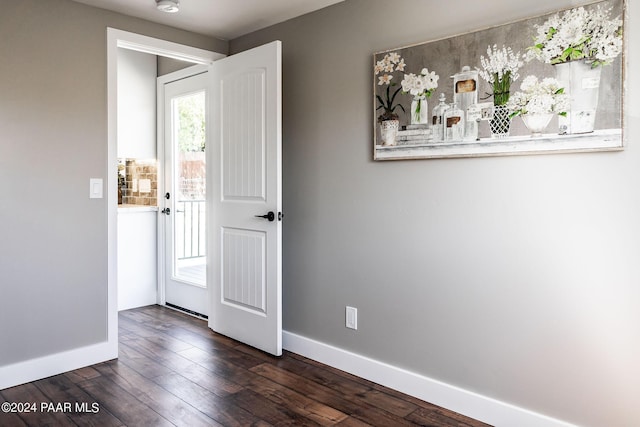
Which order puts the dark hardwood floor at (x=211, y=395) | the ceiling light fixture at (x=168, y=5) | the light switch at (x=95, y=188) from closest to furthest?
the dark hardwood floor at (x=211, y=395)
the ceiling light fixture at (x=168, y=5)
the light switch at (x=95, y=188)

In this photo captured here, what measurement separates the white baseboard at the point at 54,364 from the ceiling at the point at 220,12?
2.25m

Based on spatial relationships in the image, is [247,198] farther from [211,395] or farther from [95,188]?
[211,395]

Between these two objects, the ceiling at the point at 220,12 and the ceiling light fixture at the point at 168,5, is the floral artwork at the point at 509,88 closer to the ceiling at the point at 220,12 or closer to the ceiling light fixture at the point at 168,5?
the ceiling at the point at 220,12

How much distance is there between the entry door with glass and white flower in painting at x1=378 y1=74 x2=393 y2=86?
6.50 feet

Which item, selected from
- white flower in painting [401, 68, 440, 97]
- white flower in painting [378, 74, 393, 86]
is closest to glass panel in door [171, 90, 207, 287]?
white flower in painting [378, 74, 393, 86]

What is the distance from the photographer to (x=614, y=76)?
1890mm

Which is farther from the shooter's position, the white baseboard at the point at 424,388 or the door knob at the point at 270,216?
the door knob at the point at 270,216

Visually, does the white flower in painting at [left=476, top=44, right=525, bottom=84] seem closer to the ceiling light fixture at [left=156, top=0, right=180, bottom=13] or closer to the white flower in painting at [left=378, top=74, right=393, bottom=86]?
the white flower in painting at [left=378, top=74, right=393, bottom=86]

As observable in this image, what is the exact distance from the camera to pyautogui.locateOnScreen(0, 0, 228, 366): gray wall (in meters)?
2.70

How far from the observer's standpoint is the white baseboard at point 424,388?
2.21 m

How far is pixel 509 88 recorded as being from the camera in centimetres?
217

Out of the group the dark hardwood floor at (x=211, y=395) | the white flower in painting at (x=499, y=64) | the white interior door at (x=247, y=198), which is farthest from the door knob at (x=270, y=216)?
the white flower in painting at (x=499, y=64)

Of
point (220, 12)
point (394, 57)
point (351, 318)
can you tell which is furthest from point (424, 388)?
point (220, 12)

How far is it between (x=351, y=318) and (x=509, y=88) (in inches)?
63.9
